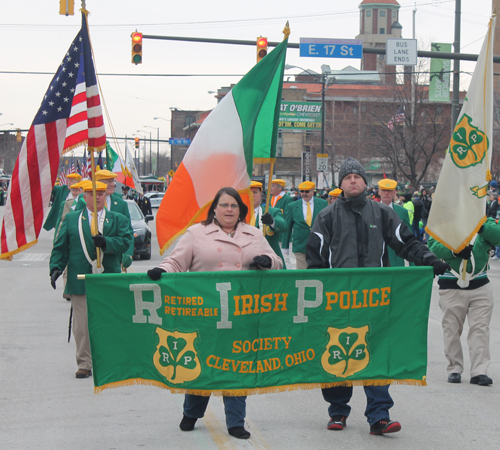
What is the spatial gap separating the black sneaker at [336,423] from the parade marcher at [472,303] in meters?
1.98

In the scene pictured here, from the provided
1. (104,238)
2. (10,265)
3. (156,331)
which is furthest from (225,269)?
(10,265)

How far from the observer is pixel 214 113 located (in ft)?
21.9

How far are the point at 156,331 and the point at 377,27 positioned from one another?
14361 centimetres

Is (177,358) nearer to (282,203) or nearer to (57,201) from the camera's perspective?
(282,203)

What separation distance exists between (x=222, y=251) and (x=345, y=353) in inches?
45.6

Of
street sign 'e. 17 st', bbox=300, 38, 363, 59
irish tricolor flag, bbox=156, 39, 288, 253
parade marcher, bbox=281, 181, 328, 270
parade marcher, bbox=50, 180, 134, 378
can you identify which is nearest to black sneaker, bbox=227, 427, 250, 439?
irish tricolor flag, bbox=156, 39, 288, 253

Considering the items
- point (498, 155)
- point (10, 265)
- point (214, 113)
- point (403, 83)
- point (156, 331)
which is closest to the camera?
point (156, 331)

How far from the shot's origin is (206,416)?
5.84m

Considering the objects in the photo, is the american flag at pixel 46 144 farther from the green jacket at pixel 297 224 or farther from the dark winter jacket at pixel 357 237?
the green jacket at pixel 297 224

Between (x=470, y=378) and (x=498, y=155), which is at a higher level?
(x=498, y=155)

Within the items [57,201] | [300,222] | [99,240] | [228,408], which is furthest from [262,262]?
[57,201]

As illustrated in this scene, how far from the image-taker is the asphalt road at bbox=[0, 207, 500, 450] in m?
5.10

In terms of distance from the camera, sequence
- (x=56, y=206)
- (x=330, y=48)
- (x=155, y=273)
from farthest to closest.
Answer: (x=330, y=48) → (x=56, y=206) → (x=155, y=273)

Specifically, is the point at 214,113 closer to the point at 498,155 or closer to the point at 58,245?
the point at 58,245
